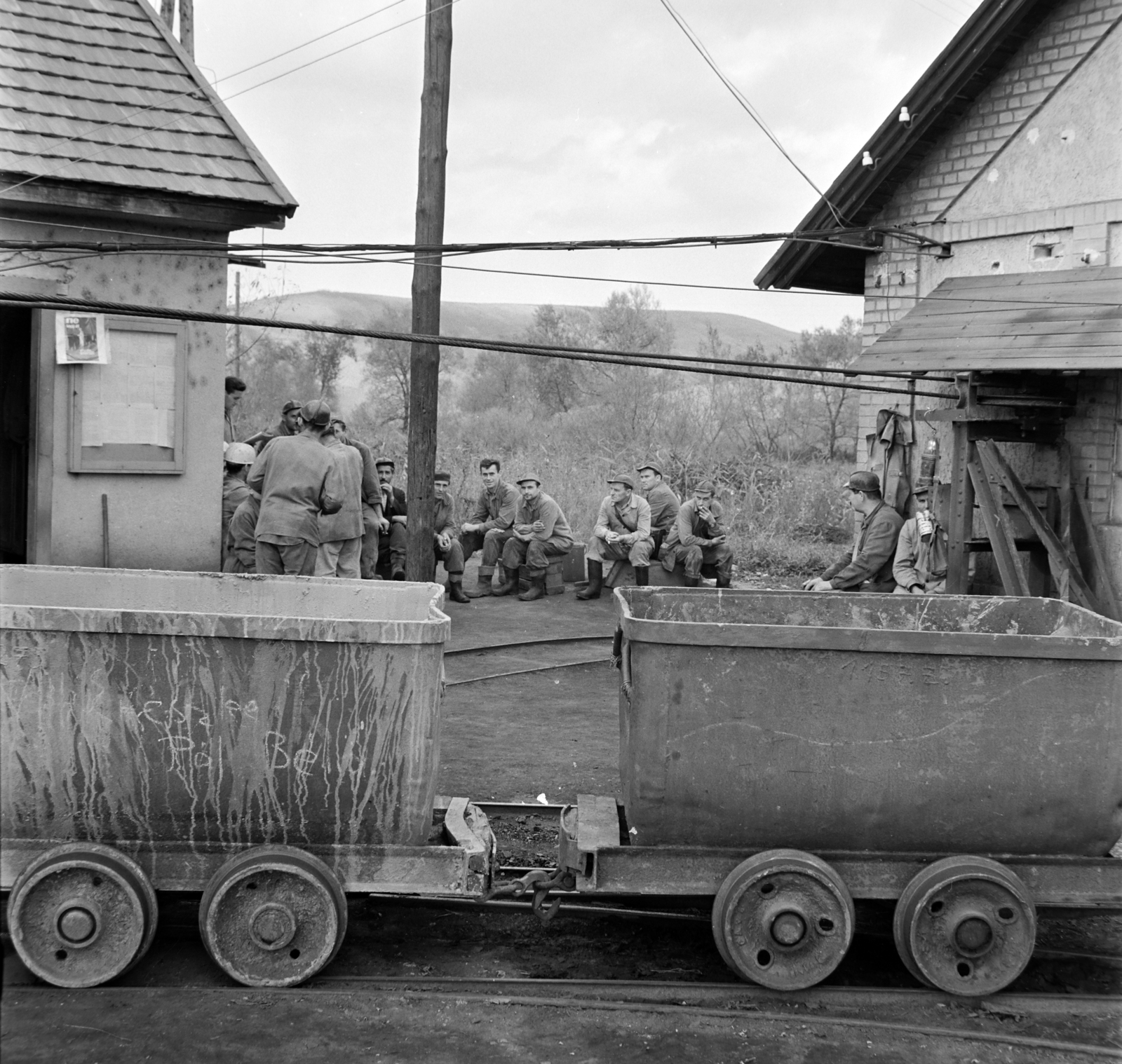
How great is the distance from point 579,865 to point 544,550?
365 inches

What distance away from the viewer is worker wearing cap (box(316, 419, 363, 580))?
9.70 m

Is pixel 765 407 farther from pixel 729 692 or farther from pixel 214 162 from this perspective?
pixel 729 692

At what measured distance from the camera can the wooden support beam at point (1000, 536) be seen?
945 centimetres

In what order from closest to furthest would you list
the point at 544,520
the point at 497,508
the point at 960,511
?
1. the point at 960,511
2. the point at 544,520
3. the point at 497,508

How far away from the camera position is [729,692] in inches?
183

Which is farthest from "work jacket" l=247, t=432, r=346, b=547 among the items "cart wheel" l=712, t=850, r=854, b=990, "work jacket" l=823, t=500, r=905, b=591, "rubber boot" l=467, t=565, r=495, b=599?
"cart wheel" l=712, t=850, r=854, b=990

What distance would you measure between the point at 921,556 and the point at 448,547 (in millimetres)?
5181

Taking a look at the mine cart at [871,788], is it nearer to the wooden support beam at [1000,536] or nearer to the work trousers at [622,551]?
the wooden support beam at [1000,536]

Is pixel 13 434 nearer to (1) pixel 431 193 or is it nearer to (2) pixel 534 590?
(1) pixel 431 193

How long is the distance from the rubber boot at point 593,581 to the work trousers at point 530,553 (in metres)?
0.48

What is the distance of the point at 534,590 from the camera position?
1384cm

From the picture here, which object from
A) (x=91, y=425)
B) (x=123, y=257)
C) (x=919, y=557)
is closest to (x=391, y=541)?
(x=91, y=425)

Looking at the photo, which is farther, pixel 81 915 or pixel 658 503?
pixel 658 503

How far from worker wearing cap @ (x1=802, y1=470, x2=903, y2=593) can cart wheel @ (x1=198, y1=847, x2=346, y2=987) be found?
6.56 m
